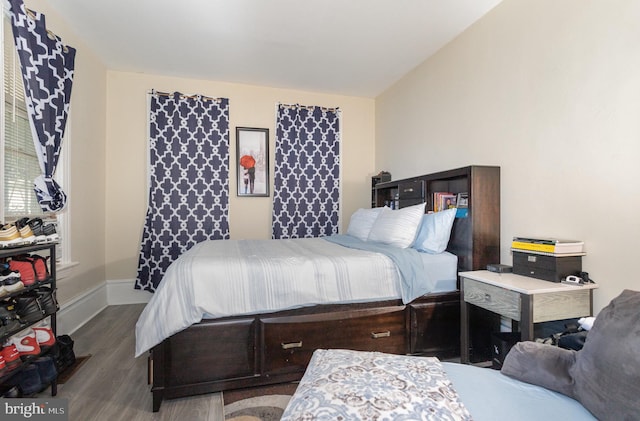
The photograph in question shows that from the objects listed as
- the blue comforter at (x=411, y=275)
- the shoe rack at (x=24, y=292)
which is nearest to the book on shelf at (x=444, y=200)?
the blue comforter at (x=411, y=275)

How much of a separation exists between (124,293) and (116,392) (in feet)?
6.92

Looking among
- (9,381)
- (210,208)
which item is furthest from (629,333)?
(210,208)

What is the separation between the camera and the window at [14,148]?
201 centimetres

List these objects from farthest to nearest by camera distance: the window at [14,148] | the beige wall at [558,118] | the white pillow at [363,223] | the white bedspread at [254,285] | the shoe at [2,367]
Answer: the white pillow at [363,223], the window at [14,148], the white bedspread at [254,285], the beige wall at [558,118], the shoe at [2,367]

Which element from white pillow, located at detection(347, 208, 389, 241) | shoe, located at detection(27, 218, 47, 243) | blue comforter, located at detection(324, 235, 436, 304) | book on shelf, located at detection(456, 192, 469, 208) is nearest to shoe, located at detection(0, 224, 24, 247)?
shoe, located at detection(27, 218, 47, 243)

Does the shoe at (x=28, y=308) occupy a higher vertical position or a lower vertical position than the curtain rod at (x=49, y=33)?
lower

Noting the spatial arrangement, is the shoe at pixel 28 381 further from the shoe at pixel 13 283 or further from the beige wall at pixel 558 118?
the beige wall at pixel 558 118

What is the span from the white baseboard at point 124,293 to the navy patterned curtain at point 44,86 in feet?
4.94

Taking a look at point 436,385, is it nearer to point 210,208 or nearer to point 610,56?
point 610,56

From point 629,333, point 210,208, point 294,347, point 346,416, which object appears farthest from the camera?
point 210,208

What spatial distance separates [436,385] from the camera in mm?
850

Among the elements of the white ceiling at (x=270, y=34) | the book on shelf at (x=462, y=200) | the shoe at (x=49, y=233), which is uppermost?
the white ceiling at (x=270, y=34)

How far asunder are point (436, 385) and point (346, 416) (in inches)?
11.5

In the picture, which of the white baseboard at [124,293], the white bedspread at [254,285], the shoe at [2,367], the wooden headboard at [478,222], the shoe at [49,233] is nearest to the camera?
the shoe at [2,367]
